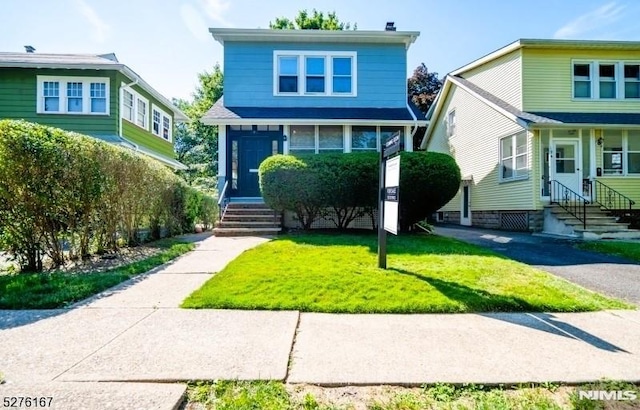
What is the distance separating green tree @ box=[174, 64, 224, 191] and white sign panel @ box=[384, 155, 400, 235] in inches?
1062

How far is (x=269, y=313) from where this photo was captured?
402cm

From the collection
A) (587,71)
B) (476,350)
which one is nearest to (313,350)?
(476,350)

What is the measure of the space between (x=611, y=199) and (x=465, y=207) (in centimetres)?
597

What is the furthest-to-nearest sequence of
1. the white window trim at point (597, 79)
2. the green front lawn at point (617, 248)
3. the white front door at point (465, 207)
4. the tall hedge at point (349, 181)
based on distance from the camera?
the white front door at point (465, 207) → the white window trim at point (597, 79) → the tall hedge at point (349, 181) → the green front lawn at point (617, 248)

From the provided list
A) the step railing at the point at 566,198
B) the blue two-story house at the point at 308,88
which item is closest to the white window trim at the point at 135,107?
the blue two-story house at the point at 308,88

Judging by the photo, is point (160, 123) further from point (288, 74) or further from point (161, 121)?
point (288, 74)

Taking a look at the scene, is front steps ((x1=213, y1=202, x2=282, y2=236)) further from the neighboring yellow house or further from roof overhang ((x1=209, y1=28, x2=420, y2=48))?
the neighboring yellow house

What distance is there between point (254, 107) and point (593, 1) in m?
12.2

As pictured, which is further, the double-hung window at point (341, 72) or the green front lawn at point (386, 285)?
the double-hung window at point (341, 72)

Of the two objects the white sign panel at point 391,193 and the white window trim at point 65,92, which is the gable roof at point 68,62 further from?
the white sign panel at point 391,193

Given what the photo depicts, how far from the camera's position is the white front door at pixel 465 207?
57.6ft

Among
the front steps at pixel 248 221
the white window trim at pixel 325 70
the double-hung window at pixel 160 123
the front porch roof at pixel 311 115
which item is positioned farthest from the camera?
the double-hung window at pixel 160 123

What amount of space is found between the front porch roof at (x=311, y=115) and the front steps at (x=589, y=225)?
567 cm

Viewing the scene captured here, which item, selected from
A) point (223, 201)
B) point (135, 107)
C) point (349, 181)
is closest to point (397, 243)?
point (349, 181)
